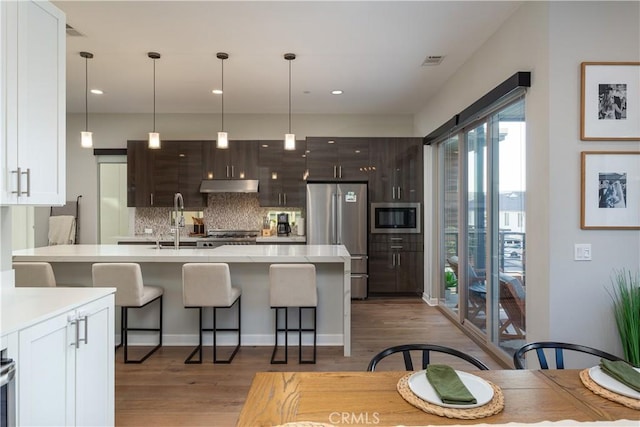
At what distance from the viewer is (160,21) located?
311 centimetres

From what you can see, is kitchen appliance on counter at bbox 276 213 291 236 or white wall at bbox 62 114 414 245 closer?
kitchen appliance on counter at bbox 276 213 291 236

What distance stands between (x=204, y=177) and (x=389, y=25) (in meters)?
3.80

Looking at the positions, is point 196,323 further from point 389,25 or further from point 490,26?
point 490,26

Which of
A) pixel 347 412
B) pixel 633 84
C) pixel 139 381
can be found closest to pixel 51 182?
pixel 139 381

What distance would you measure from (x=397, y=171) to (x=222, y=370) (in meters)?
3.83

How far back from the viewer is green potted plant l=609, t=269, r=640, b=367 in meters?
2.28

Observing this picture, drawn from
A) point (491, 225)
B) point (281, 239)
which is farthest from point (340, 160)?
point (491, 225)

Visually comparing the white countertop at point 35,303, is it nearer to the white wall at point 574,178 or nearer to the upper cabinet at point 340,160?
the white wall at point 574,178

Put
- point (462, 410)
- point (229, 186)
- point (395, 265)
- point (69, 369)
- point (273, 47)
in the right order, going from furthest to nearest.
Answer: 1. point (229, 186)
2. point (395, 265)
3. point (273, 47)
4. point (69, 369)
5. point (462, 410)

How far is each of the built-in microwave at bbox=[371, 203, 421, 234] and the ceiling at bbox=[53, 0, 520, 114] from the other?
1.61 meters

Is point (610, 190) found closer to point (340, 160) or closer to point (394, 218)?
point (394, 218)

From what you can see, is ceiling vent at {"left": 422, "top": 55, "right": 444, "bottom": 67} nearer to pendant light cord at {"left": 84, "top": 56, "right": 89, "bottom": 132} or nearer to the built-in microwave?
the built-in microwave

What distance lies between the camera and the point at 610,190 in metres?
2.43

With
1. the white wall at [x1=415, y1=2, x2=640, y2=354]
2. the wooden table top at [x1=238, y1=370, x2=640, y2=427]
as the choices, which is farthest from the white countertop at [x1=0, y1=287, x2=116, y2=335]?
the white wall at [x1=415, y1=2, x2=640, y2=354]
